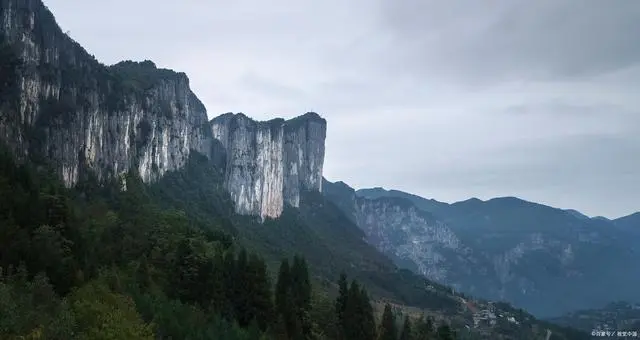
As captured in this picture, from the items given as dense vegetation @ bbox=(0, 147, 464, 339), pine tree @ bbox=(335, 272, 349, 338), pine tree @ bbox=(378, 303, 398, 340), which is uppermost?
dense vegetation @ bbox=(0, 147, 464, 339)

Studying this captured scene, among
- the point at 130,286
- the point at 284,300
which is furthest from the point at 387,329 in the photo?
the point at 130,286

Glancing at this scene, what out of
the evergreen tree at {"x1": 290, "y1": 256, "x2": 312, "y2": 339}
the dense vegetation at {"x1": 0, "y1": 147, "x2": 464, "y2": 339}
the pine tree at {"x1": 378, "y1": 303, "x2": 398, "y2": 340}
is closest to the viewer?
the dense vegetation at {"x1": 0, "y1": 147, "x2": 464, "y2": 339}

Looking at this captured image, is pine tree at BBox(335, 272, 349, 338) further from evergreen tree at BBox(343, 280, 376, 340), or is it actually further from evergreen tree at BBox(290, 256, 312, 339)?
evergreen tree at BBox(290, 256, 312, 339)

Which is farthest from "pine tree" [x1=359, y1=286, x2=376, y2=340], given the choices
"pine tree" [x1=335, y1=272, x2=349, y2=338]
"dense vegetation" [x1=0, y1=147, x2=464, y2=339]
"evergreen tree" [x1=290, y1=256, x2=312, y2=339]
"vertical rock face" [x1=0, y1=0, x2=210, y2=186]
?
"vertical rock face" [x1=0, y1=0, x2=210, y2=186]

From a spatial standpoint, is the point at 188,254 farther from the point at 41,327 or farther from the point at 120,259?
the point at 41,327

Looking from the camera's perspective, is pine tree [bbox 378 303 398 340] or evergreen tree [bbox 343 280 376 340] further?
pine tree [bbox 378 303 398 340]

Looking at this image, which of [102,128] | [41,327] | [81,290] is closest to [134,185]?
[102,128]

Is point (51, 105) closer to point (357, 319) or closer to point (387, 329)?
point (357, 319)

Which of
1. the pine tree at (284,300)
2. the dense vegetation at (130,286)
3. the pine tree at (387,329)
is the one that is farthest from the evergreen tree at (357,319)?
the pine tree at (284,300)
